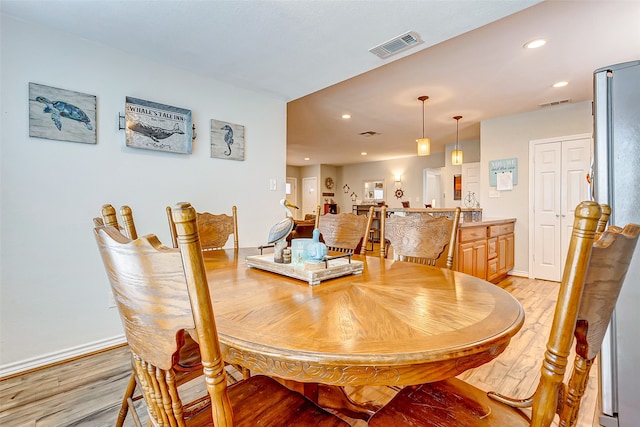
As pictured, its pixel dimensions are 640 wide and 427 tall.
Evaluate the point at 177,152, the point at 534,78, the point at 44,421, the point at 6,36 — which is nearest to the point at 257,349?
the point at 44,421

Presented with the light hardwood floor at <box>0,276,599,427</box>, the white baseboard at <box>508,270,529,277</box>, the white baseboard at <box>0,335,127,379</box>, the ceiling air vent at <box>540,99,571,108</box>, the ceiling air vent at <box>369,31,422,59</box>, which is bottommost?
the light hardwood floor at <box>0,276,599,427</box>

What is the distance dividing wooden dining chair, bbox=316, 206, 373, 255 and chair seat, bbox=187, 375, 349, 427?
1087 mm

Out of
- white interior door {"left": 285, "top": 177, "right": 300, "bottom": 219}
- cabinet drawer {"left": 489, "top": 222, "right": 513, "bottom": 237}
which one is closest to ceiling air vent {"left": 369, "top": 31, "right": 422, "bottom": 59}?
cabinet drawer {"left": 489, "top": 222, "right": 513, "bottom": 237}

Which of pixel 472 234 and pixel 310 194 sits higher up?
pixel 310 194

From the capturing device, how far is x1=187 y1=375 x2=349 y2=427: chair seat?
2.61 feet

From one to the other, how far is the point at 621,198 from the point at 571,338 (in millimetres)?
1260

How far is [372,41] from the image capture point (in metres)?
2.16

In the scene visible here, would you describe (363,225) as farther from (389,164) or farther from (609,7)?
(389,164)

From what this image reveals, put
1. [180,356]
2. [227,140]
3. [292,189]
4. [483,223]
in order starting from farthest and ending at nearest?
[292,189] → [483,223] → [227,140] → [180,356]

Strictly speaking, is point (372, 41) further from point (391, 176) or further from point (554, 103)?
point (391, 176)

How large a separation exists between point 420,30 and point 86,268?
2.90 meters

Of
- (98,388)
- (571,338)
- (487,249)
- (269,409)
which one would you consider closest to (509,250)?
(487,249)

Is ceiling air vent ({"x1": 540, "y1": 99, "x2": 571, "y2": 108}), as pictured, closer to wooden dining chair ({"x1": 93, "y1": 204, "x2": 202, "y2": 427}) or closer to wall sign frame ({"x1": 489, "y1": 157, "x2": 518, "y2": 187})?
wall sign frame ({"x1": 489, "y1": 157, "x2": 518, "y2": 187})

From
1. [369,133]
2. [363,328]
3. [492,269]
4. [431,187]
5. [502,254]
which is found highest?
[369,133]
